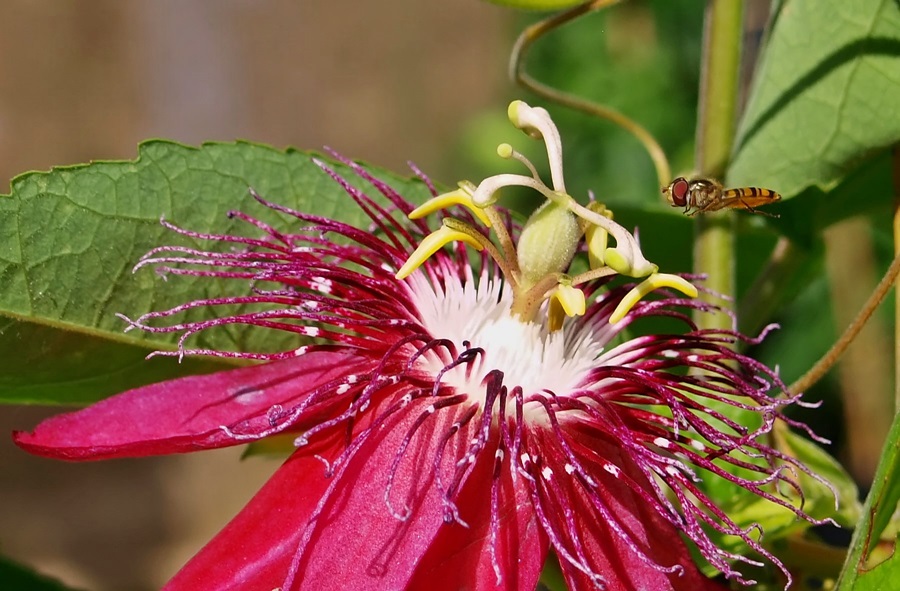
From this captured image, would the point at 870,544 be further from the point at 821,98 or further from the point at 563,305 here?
the point at 821,98

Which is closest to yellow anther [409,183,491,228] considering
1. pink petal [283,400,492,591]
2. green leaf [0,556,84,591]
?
pink petal [283,400,492,591]

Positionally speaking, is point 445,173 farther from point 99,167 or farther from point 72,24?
point 99,167

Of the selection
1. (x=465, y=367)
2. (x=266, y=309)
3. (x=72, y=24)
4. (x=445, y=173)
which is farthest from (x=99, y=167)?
(x=72, y=24)

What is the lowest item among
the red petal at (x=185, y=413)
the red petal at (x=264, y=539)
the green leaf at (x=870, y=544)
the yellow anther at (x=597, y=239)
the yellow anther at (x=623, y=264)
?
the green leaf at (x=870, y=544)

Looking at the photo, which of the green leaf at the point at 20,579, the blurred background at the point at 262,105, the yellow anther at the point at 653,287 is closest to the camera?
the yellow anther at the point at 653,287

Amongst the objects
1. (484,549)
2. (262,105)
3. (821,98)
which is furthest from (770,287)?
(262,105)

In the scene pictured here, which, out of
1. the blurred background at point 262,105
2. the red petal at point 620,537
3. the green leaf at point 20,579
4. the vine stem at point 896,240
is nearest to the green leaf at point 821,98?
the vine stem at point 896,240

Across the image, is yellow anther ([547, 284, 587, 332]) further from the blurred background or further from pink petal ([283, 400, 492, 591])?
the blurred background

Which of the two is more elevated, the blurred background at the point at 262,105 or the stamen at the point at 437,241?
the blurred background at the point at 262,105

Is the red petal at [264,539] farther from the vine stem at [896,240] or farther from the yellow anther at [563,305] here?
the vine stem at [896,240]
